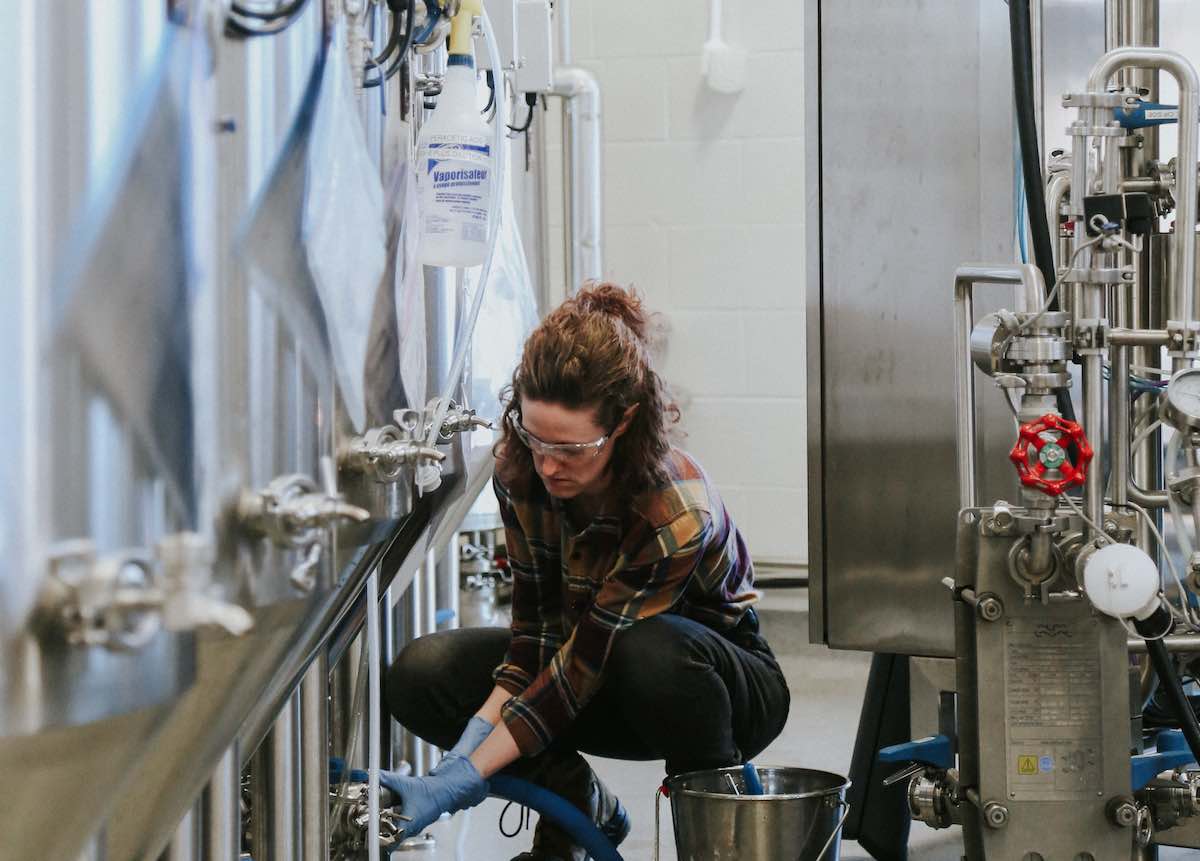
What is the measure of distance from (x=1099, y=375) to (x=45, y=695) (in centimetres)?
89

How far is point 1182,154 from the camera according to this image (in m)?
1.18

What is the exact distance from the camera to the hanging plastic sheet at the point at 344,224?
34.7 inches

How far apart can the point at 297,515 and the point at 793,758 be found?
159cm

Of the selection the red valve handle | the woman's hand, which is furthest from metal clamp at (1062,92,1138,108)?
the woman's hand

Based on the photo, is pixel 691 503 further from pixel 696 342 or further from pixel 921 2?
pixel 696 342

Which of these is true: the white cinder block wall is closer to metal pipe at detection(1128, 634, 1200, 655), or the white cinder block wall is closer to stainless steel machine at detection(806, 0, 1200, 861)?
stainless steel machine at detection(806, 0, 1200, 861)

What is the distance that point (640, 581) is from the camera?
59.4 inches

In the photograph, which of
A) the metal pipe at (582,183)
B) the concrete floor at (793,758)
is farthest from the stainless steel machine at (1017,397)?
the metal pipe at (582,183)

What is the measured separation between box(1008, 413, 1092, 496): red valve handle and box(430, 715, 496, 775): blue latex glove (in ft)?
2.10

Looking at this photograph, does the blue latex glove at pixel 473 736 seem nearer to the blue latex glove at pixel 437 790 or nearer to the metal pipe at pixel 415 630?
the blue latex glove at pixel 437 790

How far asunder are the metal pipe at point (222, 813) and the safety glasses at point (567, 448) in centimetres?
50

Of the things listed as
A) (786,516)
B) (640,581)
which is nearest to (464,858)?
(640,581)

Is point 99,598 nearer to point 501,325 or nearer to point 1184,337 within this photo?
point 1184,337

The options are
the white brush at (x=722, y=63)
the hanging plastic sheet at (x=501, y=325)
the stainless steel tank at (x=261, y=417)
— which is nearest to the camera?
the stainless steel tank at (x=261, y=417)
